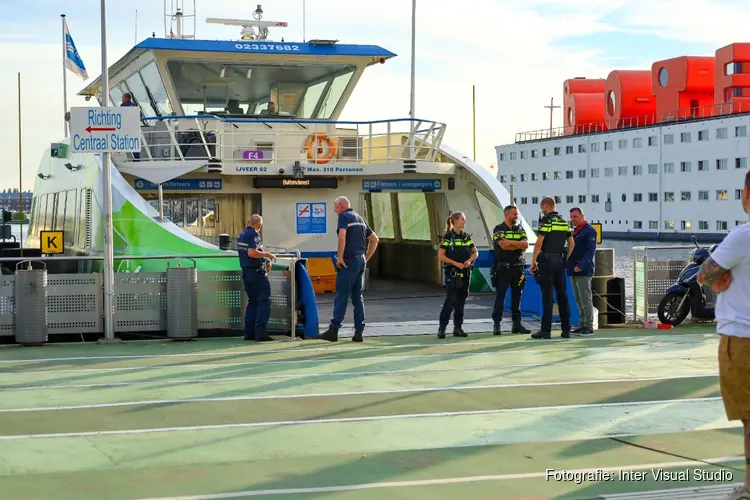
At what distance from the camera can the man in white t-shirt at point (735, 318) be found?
5.57m

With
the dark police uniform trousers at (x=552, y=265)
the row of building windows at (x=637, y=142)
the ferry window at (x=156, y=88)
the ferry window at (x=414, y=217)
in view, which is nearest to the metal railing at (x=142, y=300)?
the dark police uniform trousers at (x=552, y=265)

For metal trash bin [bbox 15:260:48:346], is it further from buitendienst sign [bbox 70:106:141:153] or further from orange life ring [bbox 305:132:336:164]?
orange life ring [bbox 305:132:336:164]

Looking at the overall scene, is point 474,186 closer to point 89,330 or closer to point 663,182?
point 89,330

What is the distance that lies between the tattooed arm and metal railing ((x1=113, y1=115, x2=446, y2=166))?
15.2m

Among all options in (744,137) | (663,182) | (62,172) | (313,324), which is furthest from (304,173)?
(663,182)

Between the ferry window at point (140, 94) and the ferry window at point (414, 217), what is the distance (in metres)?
6.71

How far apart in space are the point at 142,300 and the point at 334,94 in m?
10.4

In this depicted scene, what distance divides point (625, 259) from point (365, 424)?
159 ft

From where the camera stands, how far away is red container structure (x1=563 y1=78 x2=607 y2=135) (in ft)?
294

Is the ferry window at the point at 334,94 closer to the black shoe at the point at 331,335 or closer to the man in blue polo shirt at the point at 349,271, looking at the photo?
the man in blue polo shirt at the point at 349,271

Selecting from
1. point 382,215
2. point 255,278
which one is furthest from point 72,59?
point 255,278

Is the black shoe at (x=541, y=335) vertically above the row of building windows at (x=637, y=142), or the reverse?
the row of building windows at (x=637, y=142)

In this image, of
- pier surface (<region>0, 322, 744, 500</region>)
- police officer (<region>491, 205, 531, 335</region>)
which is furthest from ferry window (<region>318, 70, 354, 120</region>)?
pier surface (<region>0, 322, 744, 500</region>)

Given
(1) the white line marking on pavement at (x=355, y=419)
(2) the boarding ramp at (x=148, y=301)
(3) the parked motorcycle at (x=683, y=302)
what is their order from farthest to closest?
1. (3) the parked motorcycle at (x=683, y=302)
2. (2) the boarding ramp at (x=148, y=301)
3. (1) the white line marking on pavement at (x=355, y=419)
